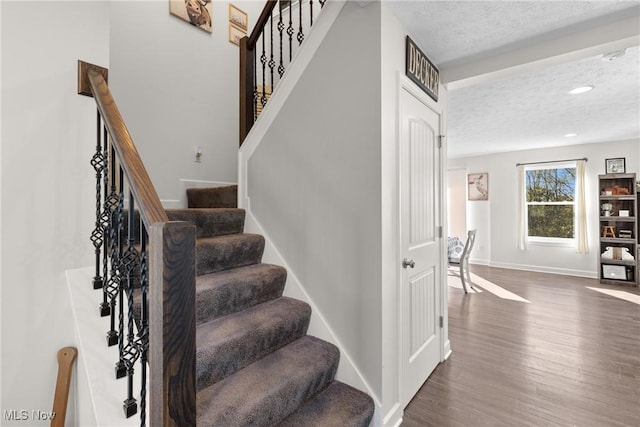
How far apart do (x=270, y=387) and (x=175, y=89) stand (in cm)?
285

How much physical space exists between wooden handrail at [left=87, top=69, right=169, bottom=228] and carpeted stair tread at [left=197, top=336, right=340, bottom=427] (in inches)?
34.7

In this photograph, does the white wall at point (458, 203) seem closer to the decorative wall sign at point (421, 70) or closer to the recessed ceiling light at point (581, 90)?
the recessed ceiling light at point (581, 90)

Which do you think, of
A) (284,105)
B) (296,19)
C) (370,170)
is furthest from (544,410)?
(296,19)

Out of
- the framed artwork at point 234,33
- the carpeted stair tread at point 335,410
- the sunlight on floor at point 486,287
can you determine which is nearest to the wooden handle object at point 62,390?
the carpeted stair tread at point 335,410

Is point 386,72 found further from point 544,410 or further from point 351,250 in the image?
point 544,410

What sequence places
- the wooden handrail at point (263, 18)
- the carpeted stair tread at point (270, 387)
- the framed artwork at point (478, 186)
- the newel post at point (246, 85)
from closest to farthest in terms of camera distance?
the carpeted stair tread at point (270, 387) < the wooden handrail at point (263, 18) < the newel post at point (246, 85) < the framed artwork at point (478, 186)

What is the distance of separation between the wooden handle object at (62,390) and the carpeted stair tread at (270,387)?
1.95 feet

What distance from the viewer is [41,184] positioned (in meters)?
1.37

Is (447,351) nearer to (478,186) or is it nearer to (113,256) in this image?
(113,256)

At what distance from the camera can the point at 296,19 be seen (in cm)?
331

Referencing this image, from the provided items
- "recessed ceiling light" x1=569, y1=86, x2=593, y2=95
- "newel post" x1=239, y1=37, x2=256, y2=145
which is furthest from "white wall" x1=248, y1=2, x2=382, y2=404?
"recessed ceiling light" x1=569, y1=86, x2=593, y2=95

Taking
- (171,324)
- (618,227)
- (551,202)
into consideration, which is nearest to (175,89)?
(171,324)

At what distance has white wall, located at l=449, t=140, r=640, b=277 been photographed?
18.6 feet

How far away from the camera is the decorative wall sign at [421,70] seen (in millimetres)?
1969
